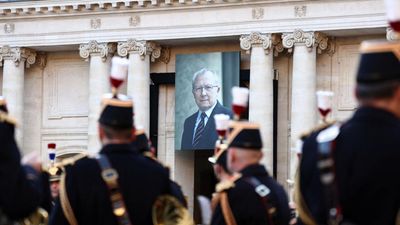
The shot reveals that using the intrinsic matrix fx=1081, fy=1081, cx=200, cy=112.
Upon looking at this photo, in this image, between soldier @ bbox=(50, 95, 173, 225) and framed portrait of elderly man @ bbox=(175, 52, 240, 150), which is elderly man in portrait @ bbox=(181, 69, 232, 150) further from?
soldier @ bbox=(50, 95, 173, 225)

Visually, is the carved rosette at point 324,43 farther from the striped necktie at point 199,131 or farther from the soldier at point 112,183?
the soldier at point 112,183

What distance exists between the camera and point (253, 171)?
28.9 ft

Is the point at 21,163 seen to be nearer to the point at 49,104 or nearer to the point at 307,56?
the point at 307,56

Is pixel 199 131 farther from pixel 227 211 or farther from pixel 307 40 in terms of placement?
pixel 227 211

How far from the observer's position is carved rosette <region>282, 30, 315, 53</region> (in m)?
34.0

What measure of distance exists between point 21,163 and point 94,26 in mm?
30849

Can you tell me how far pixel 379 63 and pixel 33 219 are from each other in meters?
4.86

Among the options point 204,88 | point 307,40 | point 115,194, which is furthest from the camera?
point 204,88

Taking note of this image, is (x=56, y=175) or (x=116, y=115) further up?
(x=116, y=115)

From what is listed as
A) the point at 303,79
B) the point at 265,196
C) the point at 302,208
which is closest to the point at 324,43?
the point at 303,79

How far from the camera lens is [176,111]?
36906mm

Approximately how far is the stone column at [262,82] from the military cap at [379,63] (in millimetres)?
28205

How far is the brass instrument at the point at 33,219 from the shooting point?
620cm

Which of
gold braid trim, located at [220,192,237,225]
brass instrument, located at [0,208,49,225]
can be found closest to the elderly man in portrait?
brass instrument, located at [0,208,49,225]
